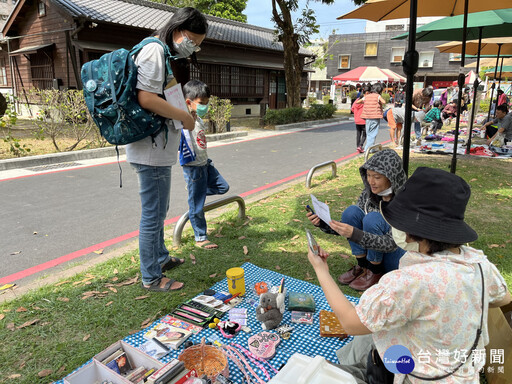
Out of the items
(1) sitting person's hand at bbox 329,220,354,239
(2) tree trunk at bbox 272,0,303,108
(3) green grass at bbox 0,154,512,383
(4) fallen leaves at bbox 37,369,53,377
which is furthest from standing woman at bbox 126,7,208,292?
(2) tree trunk at bbox 272,0,303,108

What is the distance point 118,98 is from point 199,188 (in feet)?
5.22

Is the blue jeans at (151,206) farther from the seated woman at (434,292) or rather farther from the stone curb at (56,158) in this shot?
the stone curb at (56,158)

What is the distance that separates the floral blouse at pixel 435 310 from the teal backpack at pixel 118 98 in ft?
6.49

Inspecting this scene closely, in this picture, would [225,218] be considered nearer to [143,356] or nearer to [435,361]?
[143,356]

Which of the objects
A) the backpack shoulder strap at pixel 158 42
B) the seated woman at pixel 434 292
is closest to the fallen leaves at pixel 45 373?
the seated woman at pixel 434 292

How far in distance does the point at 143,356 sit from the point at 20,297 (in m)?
1.75

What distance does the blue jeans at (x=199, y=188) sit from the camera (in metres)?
3.95

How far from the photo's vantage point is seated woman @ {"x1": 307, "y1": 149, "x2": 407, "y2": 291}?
111 inches

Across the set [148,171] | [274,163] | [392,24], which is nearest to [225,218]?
[148,171]

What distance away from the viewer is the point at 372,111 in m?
9.27

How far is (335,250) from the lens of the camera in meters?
4.19

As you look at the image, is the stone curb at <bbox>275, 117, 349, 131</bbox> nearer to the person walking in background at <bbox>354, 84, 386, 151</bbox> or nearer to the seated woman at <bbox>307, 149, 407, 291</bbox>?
the person walking in background at <bbox>354, 84, 386, 151</bbox>

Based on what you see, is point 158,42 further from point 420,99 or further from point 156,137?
point 420,99

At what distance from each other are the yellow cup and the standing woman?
2.23 feet
